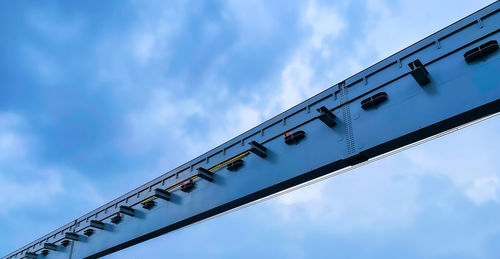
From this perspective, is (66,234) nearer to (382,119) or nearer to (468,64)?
(382,119)

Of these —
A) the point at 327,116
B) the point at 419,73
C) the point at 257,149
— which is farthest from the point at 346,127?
the point at 257,149

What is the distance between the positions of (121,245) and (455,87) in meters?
9.22

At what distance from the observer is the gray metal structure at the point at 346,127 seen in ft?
20.5

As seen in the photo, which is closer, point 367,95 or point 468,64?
point 468,64

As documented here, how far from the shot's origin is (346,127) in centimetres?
734

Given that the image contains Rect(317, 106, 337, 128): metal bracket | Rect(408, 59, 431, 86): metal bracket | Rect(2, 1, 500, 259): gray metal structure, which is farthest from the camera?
Rect(317, 106, 337, 128): metal bracket

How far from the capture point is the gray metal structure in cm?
626

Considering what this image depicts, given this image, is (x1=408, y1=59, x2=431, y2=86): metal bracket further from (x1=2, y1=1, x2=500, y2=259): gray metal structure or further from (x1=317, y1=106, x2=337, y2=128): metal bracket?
(x1=317, y1=106, x2=337, y2=128): metal bracket

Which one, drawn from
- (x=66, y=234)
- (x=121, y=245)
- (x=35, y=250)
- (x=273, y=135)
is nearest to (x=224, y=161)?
(x=273, y=135)

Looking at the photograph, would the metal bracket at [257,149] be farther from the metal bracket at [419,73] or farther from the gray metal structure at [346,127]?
the metal bracket at [419,73]

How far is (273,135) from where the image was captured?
28.0 ft

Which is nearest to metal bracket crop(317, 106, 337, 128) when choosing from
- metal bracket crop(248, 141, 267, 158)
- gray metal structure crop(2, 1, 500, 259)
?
gray metal structure crop(2, 1, 500, 259)

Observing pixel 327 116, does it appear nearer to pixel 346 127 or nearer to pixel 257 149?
pixel 346 127

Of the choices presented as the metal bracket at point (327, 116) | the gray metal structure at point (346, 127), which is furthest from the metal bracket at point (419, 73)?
the metal bracket at point (327, 116)
